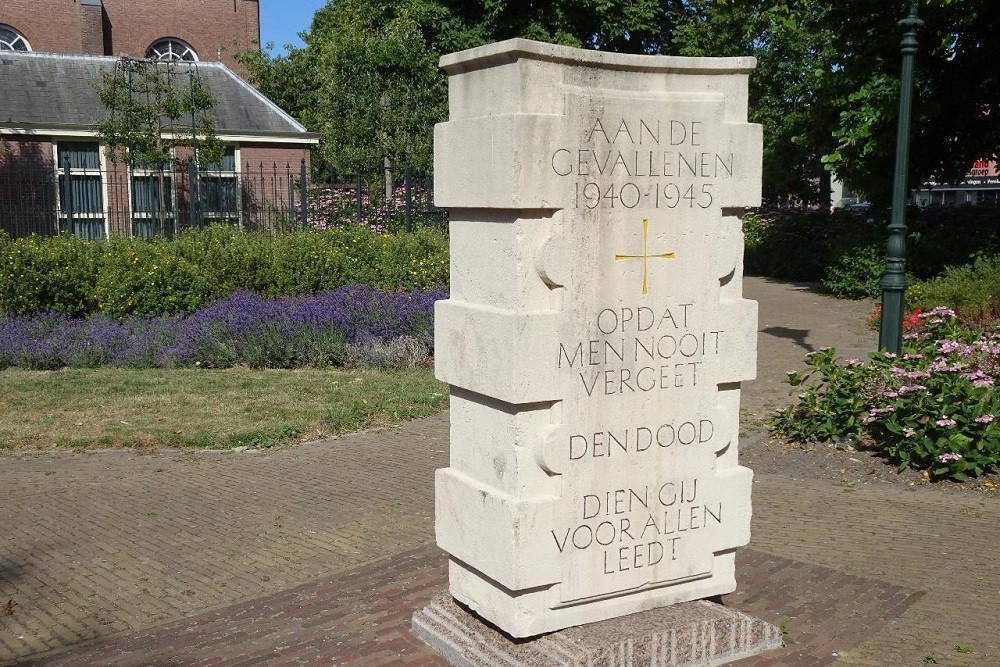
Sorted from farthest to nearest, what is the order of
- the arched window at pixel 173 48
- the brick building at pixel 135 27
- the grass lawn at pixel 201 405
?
the arched window at pixel 173 48, the brick building at pixel 135 27, the grass lawn at pixel 201 405

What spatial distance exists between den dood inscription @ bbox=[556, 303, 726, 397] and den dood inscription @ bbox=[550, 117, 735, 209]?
0.45 m

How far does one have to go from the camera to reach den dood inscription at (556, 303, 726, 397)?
3.98 meters

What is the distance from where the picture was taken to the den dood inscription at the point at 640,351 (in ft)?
13.1

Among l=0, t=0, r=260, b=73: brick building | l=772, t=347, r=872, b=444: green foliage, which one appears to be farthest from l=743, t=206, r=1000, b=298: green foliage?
l=0, t=0, r=260, b=73: brick building

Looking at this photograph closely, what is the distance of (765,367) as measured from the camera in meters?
12.0

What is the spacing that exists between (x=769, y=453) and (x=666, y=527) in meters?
3.97

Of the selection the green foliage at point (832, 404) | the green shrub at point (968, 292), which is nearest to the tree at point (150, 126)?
the green shrub at point (968, 292)

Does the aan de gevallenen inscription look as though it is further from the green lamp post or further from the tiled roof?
the tiled roof

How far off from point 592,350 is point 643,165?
0.78m

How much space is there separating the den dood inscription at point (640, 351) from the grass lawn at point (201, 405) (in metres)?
5.11

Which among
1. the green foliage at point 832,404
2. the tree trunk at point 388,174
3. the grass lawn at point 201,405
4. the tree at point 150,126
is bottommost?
the grass lawn at point 201,405

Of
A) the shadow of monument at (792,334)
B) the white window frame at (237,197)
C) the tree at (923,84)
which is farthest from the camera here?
the white window frame at (237,197)

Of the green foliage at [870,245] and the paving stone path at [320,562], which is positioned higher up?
the green foliage at [870,245]

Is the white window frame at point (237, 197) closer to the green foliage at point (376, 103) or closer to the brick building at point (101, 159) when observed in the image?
the brick building at point (101, 159)
